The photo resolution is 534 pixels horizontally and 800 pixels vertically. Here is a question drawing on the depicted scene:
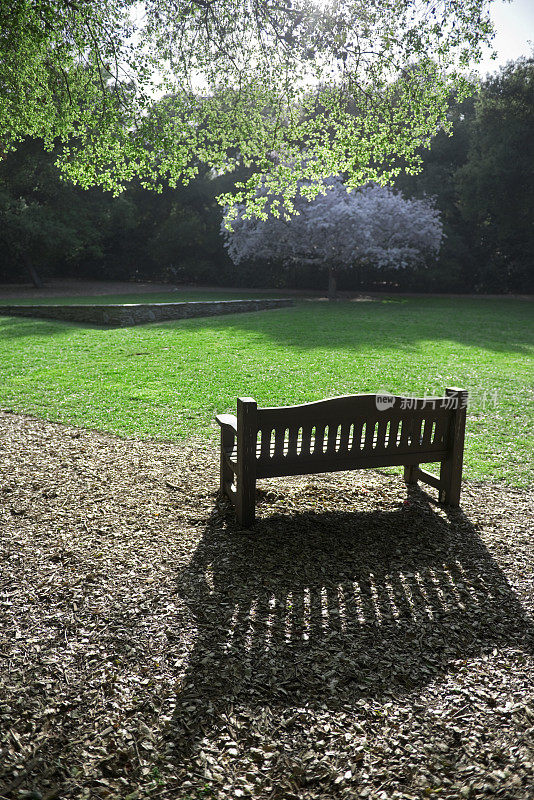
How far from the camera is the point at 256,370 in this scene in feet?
35.3

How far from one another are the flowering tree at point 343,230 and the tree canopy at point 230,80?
15.1 m

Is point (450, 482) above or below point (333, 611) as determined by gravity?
above

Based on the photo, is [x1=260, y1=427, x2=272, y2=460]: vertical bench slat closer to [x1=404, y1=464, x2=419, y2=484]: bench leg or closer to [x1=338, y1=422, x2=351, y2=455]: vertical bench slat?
[x1=338, y1=422, x2=351, y2=455]: vertical bench slat

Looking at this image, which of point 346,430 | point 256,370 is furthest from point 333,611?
point 256,370

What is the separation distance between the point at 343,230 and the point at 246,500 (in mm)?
22548

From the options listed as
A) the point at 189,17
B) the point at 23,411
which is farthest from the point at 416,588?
the point at 189,17

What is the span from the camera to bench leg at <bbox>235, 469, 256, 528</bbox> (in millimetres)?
4320

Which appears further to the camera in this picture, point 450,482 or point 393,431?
point 450,482

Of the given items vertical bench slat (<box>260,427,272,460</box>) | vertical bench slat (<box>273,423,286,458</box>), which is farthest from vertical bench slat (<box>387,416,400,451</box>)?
vertical bench slat (<box>260,427,272,460</box>)

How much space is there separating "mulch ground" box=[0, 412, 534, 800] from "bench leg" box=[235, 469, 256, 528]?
5.4 inches

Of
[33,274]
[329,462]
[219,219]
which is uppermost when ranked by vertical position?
[219,219]

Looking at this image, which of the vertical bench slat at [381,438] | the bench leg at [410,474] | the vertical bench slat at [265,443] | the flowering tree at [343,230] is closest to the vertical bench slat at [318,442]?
the vertical bench slat at [265,443]

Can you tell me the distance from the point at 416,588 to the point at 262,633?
3.58 feet

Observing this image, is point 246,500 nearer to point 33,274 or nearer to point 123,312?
point 123,312
